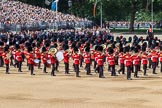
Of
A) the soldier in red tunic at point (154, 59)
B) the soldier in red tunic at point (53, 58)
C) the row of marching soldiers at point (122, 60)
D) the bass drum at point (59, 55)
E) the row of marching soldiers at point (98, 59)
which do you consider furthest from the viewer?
the soldier in red tunic at point (154, 59)

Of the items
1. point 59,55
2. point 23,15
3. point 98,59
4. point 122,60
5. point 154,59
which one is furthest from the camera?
point 23,15

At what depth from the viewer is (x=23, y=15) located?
67562mm

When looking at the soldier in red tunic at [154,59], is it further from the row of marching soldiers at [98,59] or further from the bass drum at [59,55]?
the bass drum at [59,55]

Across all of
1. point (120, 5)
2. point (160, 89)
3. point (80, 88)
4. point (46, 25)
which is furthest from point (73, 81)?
point (120, 5)

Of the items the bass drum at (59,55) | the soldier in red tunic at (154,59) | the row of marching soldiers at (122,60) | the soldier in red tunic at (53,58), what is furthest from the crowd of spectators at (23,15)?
the row of marching soldiers at (122,60)

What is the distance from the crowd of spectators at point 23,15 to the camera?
63938 millimetres

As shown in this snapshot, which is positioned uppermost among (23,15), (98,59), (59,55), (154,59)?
(23,15)

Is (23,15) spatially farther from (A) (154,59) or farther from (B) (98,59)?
(B) (98,59)

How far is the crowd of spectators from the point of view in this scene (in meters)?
63.9

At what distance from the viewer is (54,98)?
71.2 ft

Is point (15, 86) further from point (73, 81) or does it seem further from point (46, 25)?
point (46, 25)

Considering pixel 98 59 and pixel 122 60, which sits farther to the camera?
pixel 122 60

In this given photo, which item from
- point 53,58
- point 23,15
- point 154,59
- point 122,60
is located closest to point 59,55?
point 53,58

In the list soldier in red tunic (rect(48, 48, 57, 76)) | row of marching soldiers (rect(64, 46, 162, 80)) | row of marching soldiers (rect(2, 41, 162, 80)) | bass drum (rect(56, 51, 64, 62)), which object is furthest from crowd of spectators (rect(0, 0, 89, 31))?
row of marching soldiers (rect(64, 46, 162, 80))
